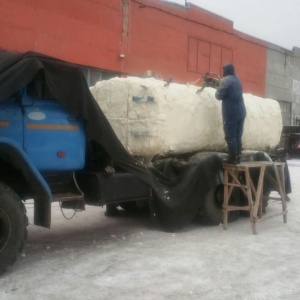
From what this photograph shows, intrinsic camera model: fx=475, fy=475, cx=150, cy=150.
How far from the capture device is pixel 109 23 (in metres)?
18.1

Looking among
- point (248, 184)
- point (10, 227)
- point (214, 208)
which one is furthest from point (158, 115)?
point (10, 227)

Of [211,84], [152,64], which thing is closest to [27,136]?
[211,84]

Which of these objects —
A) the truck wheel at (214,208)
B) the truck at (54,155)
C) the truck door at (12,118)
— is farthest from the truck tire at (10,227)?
the truck wheel at (214,208)

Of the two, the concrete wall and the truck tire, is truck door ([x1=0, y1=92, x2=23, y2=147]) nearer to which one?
the truck tire

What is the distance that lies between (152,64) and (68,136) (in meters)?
14.7

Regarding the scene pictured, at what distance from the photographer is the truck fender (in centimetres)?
501

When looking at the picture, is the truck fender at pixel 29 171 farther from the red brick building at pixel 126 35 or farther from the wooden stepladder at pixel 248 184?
the red brick building at pixel 126 35

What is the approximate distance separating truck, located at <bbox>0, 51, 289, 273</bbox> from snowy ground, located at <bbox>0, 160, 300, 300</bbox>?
53cm

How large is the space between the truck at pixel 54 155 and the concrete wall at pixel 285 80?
26148 mm

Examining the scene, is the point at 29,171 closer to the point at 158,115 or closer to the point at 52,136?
the point at 52,136

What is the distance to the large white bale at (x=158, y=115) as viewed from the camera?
24.1 feet

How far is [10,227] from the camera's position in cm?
510

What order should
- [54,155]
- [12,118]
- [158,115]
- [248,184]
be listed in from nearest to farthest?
1. [12,118]
2. [54,155]
3. [158,115]
4. [248,184]

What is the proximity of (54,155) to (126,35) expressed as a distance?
13.9m
